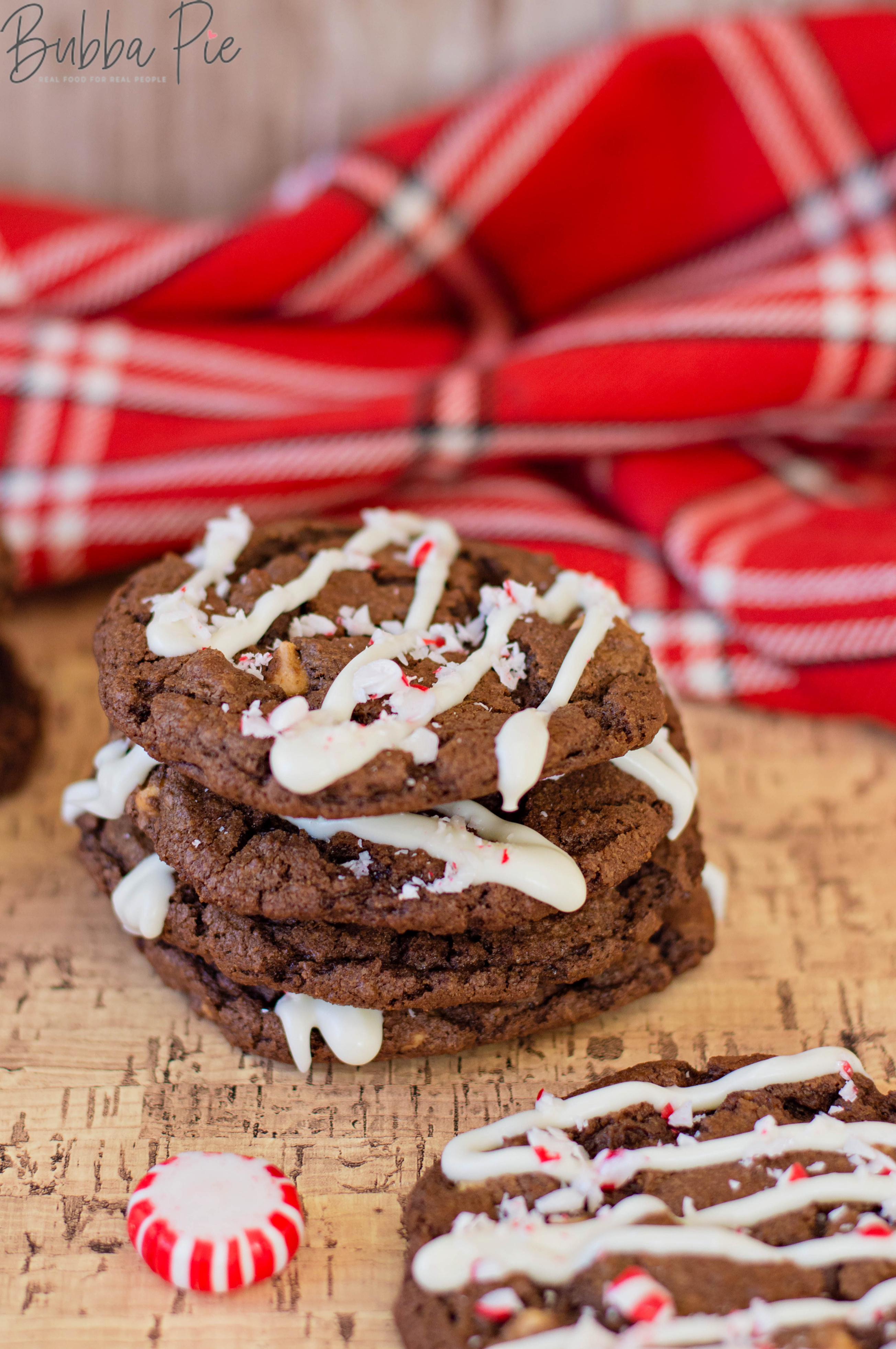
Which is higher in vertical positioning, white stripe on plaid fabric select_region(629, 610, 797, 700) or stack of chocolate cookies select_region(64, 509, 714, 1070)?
white stripe on plaid fabric select_region(629, 610, 797, 700)

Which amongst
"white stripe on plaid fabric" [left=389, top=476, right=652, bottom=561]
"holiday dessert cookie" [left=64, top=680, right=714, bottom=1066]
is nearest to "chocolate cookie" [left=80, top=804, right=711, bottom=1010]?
"holiday dessert cookie" [left=64, top=680, right=714, bottom=1066]

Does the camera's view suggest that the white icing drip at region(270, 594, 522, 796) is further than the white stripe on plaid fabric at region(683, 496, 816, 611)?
No

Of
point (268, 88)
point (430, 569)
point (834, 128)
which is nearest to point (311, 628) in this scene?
point (430, 569)

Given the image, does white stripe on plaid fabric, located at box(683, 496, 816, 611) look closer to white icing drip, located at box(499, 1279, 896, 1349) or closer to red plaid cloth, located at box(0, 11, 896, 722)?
red plaid cloth, located at box(0, 11, 896, 722)

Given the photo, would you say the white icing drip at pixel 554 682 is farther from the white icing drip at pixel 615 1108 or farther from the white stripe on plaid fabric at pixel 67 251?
the white stripe on plaid fabric at pixel 67 251

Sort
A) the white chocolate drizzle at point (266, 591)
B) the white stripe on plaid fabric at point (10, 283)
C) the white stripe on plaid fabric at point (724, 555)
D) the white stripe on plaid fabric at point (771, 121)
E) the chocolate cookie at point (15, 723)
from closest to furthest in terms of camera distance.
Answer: the white chocolate drizzle at point (266, 591) → the chocolate cookie at point (15, 723) → the white stripe on plaid fabric at point (724, 555) → the white stripe on plaid fabric at point (10, 283) → the white stripe on plaid fabric at point (771, 121)

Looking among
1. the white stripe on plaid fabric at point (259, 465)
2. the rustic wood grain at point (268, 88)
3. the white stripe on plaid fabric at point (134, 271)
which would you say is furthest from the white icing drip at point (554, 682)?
the rustic wood grain at point (268, 88)

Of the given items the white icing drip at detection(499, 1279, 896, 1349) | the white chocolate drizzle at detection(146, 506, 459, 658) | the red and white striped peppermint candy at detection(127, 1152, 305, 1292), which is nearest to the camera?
the white icing drip at detection(499, 1279, 896, 1349)
